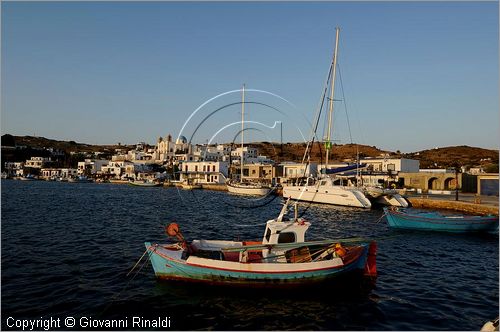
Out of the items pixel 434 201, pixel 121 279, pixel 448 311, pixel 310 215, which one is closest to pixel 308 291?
pixel 448 311

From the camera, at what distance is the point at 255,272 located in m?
15.9

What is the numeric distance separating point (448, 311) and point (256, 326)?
8344 millimetres

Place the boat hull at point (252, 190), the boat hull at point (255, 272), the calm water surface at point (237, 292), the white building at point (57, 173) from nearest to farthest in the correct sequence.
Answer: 1. the calm water surface at point (237, 292)
2. the boat hull at point (255, 272)
3. the boat hull at point (252, 190)
4. the white building at point (57, 173)

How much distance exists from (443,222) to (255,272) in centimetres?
2328

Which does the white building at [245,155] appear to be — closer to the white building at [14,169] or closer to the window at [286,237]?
the window at [286,237]

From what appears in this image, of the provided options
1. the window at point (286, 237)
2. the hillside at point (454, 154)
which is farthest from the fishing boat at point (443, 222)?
the hillside at point (454, 154)

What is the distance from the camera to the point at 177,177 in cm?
12706

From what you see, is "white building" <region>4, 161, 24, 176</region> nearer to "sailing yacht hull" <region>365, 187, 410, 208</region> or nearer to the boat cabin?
"sailing yacht hull" <region>365, 187, 410, 208</region>

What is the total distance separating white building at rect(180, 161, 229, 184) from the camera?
4285 inches

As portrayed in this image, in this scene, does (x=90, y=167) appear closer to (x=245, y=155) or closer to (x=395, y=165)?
(x=245, y=155)

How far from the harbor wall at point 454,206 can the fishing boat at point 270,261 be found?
3009 cm

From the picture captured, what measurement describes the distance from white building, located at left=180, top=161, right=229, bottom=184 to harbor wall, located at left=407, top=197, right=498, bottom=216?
63.8 meters

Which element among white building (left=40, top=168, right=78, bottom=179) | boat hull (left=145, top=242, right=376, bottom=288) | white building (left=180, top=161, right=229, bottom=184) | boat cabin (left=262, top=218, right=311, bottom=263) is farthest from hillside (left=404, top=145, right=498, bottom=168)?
white building (left=40, top=168, right=78, bottom=179)

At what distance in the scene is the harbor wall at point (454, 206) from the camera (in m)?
39.9
